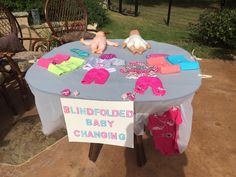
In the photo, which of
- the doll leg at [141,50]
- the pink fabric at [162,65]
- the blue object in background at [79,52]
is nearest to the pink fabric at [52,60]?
the blue object in background at [79,52]

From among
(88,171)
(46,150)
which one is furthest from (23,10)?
(88,171)

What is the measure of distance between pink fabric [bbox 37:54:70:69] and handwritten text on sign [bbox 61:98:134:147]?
0.66 m

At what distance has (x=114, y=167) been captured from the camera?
9.60ft

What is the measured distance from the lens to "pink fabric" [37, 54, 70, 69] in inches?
107

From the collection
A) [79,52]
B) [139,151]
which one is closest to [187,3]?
[79,52]

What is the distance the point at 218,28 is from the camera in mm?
6094

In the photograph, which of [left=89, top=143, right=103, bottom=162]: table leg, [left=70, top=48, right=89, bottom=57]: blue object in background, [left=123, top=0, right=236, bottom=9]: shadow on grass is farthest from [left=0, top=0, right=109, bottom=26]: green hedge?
[left=123, top=0, right=236, bottom=9]: shadow on grass

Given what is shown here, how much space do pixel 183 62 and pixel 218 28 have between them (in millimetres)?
3844

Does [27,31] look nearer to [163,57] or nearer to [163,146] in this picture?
[163,57]

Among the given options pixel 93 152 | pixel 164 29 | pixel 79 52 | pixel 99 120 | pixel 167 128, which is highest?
pixel 79 52

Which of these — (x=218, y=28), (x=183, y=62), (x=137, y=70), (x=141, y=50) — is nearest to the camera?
(x=137, y=70)

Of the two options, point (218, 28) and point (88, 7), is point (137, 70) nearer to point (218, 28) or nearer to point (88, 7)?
point (218, 28)

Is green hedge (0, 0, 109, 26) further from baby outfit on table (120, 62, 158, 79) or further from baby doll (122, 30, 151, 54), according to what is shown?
baby outfit on table (120, 62, 158, 79)

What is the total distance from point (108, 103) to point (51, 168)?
1.20 meters
